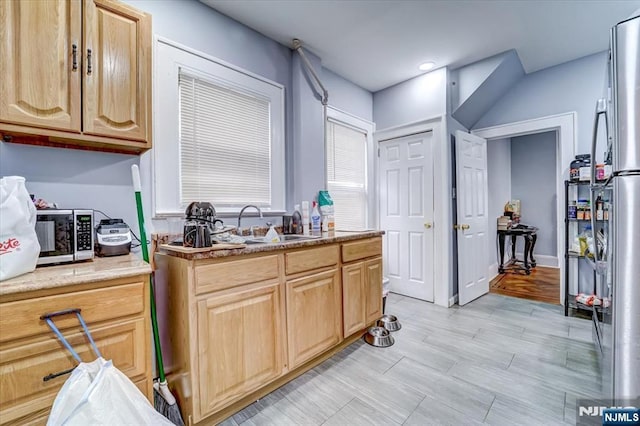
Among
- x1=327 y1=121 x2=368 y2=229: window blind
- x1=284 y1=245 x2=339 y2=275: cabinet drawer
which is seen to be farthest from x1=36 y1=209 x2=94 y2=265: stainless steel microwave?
x1=327 y1=121 x2=368 y2=229: window blind

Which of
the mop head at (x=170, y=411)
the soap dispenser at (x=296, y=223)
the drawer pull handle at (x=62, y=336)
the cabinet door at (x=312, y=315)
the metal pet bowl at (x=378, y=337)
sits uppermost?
the soap dispenser at (x=296, y=223)

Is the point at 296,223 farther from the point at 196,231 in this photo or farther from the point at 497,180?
the point at 497,180

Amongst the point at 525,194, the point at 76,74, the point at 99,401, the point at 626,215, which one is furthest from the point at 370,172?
the point at 525,194

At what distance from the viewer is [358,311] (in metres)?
2.33

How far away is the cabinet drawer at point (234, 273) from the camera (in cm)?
142

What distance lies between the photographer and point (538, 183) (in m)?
5.57

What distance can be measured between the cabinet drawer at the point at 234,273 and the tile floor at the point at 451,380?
2.50 feet

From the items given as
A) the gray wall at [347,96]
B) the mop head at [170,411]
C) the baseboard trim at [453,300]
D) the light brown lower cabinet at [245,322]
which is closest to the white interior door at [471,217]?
the baseboard trim at [453,300]

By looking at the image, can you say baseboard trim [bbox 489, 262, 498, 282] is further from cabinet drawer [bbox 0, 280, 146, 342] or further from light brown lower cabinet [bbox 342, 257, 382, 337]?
cabinet drawer [bbox 0, 280, 146, 342]

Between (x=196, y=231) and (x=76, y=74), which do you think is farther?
(x=196, y=231)

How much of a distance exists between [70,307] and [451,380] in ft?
7.02

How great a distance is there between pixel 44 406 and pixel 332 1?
2780 mm

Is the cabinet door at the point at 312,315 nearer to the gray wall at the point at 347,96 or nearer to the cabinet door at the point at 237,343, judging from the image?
the cabinet door at the point at 237,343

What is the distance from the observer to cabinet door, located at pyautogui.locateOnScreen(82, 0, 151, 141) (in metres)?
1.40
